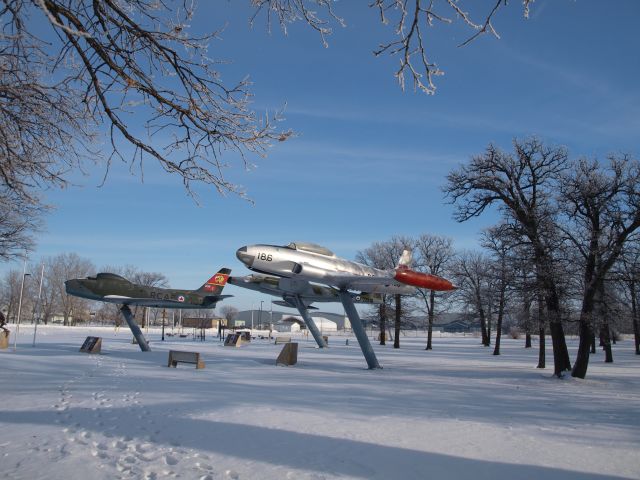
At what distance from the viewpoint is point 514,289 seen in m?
19.2

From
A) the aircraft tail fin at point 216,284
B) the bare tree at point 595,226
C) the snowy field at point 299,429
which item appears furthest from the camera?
the aircraft tail fin at point 216,284

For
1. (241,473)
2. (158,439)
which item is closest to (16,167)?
(158,439)

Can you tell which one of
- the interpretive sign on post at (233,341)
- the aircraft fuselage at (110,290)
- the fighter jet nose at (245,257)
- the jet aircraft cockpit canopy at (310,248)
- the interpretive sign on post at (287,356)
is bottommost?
the interpretive sign on post at (233,341)

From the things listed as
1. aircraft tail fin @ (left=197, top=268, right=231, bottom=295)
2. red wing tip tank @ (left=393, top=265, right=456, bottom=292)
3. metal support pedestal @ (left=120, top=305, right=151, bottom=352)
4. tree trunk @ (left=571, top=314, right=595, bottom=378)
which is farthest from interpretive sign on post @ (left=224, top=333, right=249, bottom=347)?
tree trunk @ (left=571, top=314, right=595, bottom=378)

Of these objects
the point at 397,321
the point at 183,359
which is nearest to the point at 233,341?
the point at 397,321

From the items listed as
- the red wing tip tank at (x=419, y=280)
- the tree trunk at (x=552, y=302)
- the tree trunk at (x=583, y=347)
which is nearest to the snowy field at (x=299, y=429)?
the tree trunk at (x=583, y=347)

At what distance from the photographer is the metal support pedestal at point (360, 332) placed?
19.8 m

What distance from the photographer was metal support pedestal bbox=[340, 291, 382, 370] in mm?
19812

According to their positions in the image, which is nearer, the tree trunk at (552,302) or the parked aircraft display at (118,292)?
the tree trunk at (552,302)

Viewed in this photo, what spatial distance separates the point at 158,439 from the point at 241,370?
35.0ft

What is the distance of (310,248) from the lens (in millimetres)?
18969

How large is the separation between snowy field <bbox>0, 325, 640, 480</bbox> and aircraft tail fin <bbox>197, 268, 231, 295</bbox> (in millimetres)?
19076

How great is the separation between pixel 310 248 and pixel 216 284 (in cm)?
1668

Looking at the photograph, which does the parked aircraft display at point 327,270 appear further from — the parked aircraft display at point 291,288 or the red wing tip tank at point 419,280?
the parked aircraft display at point 291,288
